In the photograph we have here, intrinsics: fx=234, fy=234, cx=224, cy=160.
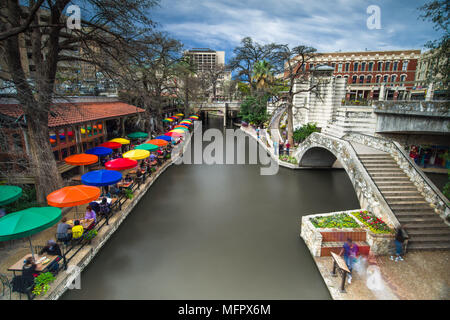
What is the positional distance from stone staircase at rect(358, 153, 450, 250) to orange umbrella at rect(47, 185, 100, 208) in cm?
1304

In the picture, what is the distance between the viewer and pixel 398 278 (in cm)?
792

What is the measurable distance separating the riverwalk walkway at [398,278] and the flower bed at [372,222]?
40.1 inches

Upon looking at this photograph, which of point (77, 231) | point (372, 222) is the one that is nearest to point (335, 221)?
point (372, 222)

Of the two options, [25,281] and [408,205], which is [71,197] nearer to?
[25,281]

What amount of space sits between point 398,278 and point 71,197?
12.2 meters

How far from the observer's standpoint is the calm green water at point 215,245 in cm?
806

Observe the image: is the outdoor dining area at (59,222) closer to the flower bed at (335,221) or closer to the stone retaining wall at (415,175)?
the flower bed at (335,221)

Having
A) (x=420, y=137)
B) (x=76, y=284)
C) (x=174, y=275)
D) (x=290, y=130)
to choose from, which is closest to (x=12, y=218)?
(x=76, y=284)

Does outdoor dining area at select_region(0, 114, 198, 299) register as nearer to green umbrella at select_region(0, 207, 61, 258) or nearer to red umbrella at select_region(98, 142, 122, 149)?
green umbrella at select_region(0, 207, 61, 258)

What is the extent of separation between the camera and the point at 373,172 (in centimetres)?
1223

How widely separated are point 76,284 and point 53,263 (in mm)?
1142

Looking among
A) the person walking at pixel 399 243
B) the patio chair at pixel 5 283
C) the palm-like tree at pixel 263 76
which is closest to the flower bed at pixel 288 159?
the person walking at pixel 399 243

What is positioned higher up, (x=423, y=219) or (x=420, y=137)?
(x=420, y=137)

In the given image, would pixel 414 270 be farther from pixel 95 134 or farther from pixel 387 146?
pixel 95 134
